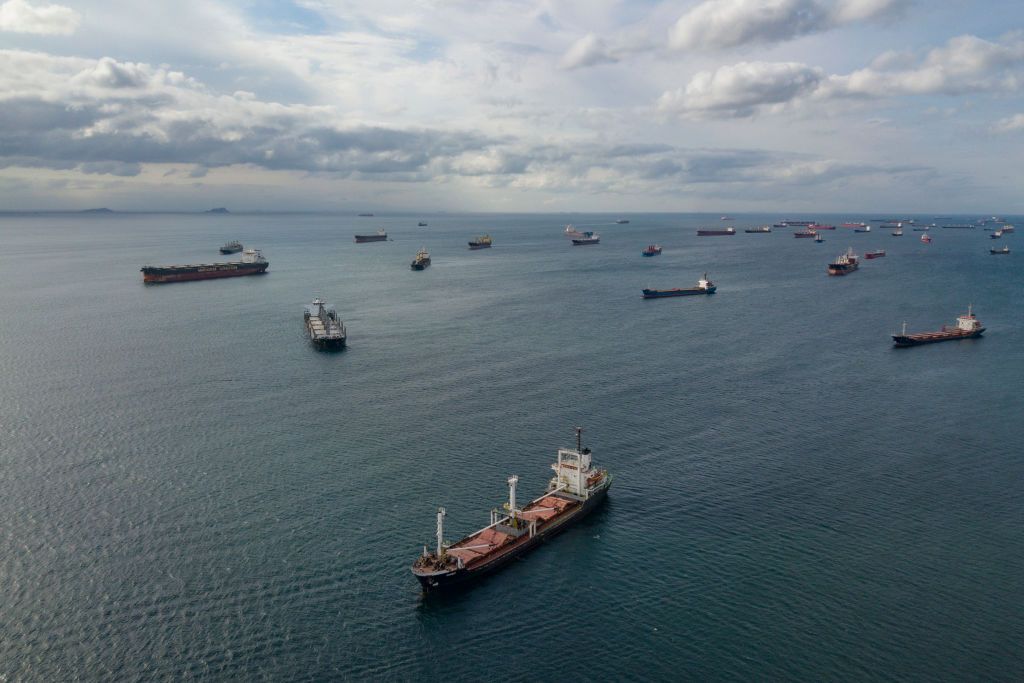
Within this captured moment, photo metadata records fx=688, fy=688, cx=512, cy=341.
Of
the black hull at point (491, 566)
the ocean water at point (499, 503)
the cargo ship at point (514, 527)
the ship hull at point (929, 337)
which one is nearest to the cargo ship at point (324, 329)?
the ocean water at point (499, 503)

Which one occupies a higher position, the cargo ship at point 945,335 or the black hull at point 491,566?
the cargo ship at point 945,335

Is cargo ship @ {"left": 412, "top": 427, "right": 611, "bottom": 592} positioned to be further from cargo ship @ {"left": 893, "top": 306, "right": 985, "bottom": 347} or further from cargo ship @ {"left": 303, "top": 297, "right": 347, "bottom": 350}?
cargo ship @ {"left": 893, "top": 306, "right": 985, "bottom": 347}

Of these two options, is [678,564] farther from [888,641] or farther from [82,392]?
[82,392]

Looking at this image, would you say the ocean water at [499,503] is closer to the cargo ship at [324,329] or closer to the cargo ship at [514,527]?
the cargo ship at [514,527]

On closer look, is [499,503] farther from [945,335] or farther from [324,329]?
[945,335]

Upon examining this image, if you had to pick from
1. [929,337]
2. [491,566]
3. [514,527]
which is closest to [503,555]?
[491,566]
